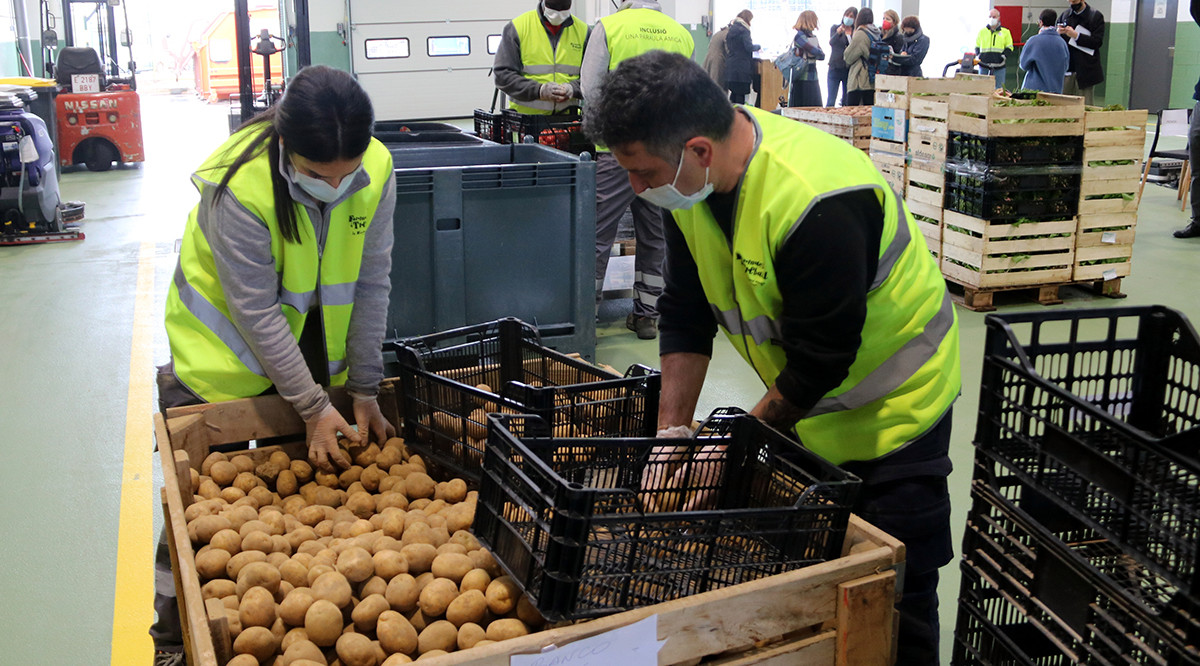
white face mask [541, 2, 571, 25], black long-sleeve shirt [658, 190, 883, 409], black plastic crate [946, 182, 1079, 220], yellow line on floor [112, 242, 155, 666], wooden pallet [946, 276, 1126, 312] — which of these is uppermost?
white face mask [541, 2, 571, 25]

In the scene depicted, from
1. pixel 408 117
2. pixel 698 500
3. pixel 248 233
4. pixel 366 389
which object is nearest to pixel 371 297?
pixel 366 389

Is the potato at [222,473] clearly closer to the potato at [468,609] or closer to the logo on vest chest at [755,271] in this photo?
the potato at [468,609]

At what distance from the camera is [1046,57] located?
12.7 metres

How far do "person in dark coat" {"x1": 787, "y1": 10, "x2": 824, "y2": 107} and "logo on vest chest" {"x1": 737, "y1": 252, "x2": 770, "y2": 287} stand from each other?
13.0 meters

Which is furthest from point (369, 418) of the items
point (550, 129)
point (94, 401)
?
point (550, 129)

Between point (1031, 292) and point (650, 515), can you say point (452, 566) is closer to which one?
point (650, 515)

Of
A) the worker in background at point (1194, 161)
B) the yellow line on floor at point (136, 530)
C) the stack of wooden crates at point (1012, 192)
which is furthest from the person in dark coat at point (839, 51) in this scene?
the yellow line on floor at point (136, 530)

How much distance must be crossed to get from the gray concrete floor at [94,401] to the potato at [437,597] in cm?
157

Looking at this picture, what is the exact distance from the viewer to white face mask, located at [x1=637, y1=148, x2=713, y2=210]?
1829 millimetres

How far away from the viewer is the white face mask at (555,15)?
603cm

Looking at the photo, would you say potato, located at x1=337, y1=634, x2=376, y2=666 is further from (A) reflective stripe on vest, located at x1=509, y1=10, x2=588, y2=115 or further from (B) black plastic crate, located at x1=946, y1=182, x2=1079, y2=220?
(B) black plastic crate, located at x1=946, y1=182, x2=1079, y2=220

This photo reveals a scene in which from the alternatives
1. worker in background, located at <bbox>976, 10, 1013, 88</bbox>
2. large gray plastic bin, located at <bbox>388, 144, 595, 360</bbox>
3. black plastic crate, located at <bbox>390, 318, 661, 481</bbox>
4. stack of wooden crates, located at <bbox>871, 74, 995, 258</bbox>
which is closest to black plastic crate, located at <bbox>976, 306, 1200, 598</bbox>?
black plastic crate, located at <bbox>390, 318, 661, 481</bbox>

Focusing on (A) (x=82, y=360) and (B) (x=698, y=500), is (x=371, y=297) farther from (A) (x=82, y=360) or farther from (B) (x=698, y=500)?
(A) (x=82, y=360)

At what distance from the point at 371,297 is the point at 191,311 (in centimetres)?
43
